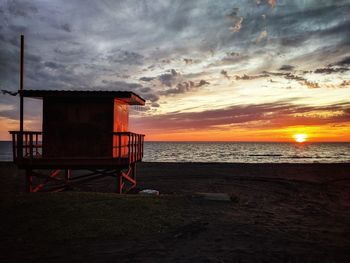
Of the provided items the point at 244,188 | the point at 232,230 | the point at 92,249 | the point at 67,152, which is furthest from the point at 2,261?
the point at 244,188

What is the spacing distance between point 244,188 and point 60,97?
12575mm

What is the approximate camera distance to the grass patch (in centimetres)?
787

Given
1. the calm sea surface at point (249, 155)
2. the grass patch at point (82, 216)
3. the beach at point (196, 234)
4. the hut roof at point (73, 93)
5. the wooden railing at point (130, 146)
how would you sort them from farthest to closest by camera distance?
the calm sea surface at point (249, 155) → the wooden railing at point (130, 146) → the hut roof at point (73, 93) → the grass patch at point (82, 216) → the beach at point (196, 234)

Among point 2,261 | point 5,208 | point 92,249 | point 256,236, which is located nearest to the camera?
point 2,261

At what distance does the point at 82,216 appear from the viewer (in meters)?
9.18

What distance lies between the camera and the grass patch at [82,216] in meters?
7.87

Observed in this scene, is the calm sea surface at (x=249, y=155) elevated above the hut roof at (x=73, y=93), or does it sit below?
below

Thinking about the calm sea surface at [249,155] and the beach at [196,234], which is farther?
the calm sea surface at [249,155]

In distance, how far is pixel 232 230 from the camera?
8.50m

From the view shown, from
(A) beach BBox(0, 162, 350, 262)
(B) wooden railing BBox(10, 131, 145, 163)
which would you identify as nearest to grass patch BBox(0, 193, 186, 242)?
(A) beach BBox(0, 162, 350, 262)

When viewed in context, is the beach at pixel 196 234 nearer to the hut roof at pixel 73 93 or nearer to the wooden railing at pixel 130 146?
the wooden railing at pixel 130 146

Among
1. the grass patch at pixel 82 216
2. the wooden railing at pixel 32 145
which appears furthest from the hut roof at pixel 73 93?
the grass patch at pixel 82 216

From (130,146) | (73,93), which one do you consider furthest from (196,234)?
(73,93)

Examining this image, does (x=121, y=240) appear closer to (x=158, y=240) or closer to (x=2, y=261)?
(x=158, y=240)
